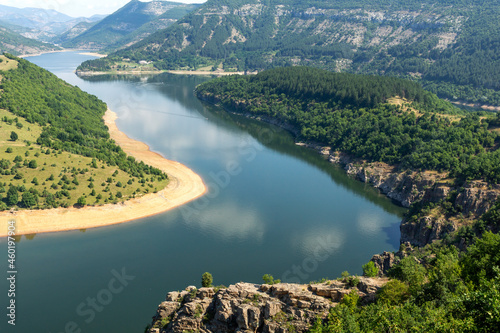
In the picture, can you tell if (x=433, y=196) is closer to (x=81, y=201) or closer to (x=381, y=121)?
(x=381, y=121)

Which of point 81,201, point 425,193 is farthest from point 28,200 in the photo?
point 425,193

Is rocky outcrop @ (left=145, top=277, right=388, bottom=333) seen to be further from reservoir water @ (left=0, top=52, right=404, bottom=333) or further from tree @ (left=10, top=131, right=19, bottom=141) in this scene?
tree @ (left=10, top=131, right=19, bottom=141)

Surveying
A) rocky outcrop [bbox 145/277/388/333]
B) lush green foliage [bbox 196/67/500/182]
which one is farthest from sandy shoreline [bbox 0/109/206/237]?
lush green foliage [bbox 196/67/500/182]

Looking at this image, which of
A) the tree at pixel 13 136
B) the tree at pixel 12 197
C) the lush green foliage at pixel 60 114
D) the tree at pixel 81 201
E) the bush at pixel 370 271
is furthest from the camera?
the lush green foliage at pixel 60 114

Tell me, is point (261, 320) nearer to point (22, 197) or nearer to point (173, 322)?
point (173, 322)

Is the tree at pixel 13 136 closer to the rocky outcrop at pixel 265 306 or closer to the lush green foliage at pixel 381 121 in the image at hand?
the rocky outcrop at pixel 265 306

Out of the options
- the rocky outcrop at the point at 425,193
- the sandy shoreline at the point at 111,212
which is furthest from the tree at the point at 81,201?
the rocky outcrop at the point at 425,193
